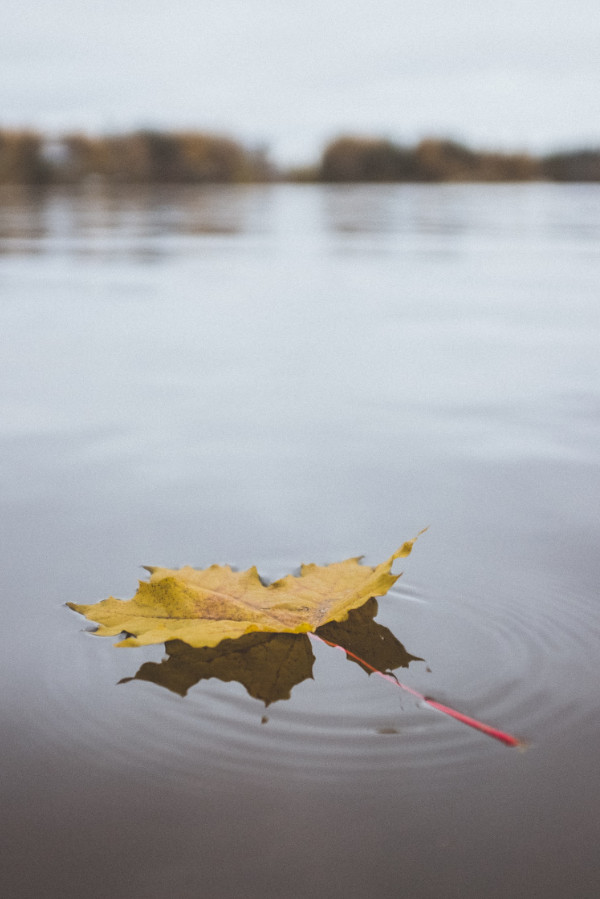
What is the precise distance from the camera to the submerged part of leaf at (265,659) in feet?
2.71

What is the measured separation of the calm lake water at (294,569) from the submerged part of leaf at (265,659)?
0.02 metres

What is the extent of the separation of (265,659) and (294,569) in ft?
0.81

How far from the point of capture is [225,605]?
922 millimetres

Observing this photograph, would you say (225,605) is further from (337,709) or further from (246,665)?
(337,709)

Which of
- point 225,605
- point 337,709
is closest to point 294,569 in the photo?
point 225,605

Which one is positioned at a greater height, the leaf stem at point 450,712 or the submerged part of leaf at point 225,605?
the submerged part of leaf at point 225,605

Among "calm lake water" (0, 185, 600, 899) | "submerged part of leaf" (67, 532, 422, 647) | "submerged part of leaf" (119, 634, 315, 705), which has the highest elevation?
"submerged part of leaf" (67, 532, 422, 647)

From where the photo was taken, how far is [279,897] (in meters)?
0.58

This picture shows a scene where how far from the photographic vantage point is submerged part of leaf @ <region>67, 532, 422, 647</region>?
87cm

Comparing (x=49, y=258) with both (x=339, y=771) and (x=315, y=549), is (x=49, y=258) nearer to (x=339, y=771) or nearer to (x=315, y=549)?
(x=315, y=549)

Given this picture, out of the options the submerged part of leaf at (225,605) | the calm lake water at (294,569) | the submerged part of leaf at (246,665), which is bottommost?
the calm lake water at (294,569)

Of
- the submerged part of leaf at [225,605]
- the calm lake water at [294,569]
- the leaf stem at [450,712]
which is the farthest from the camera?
the submerged part of leaf at [225,605]

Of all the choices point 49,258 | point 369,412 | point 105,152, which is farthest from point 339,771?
point 105,152

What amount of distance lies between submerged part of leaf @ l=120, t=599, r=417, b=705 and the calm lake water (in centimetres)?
2
